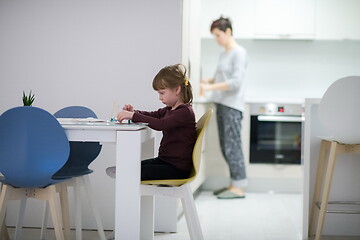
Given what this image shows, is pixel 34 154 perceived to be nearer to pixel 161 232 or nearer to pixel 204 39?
pixel 161 232

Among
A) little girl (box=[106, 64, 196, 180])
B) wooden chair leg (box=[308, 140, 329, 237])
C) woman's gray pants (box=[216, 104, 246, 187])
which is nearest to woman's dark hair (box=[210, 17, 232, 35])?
woman's gray pants (box=[216, 104, 246, 187])

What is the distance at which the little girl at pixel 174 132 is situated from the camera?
108 inches

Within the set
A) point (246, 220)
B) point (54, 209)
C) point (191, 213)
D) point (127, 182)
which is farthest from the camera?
point (246, 220)

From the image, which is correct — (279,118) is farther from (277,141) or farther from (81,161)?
(81,161)

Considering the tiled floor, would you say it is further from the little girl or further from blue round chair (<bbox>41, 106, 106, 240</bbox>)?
the little girl

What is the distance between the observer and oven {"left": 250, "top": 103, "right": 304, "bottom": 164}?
5.46 metres

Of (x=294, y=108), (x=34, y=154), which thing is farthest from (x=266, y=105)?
(x=34, y=154)

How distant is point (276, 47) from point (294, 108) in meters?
0.87

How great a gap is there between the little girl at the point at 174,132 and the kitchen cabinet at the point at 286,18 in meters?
2.98

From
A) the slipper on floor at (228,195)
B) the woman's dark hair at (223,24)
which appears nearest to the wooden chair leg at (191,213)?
the slipper on floor at (228,195)

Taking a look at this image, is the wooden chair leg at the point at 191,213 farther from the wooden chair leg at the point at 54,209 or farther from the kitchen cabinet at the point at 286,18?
the kitchen cabinet at the point at 286,18

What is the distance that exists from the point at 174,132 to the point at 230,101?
7.87 feet

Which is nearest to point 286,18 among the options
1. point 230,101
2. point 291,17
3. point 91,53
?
point 291,17

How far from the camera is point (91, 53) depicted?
360cm
